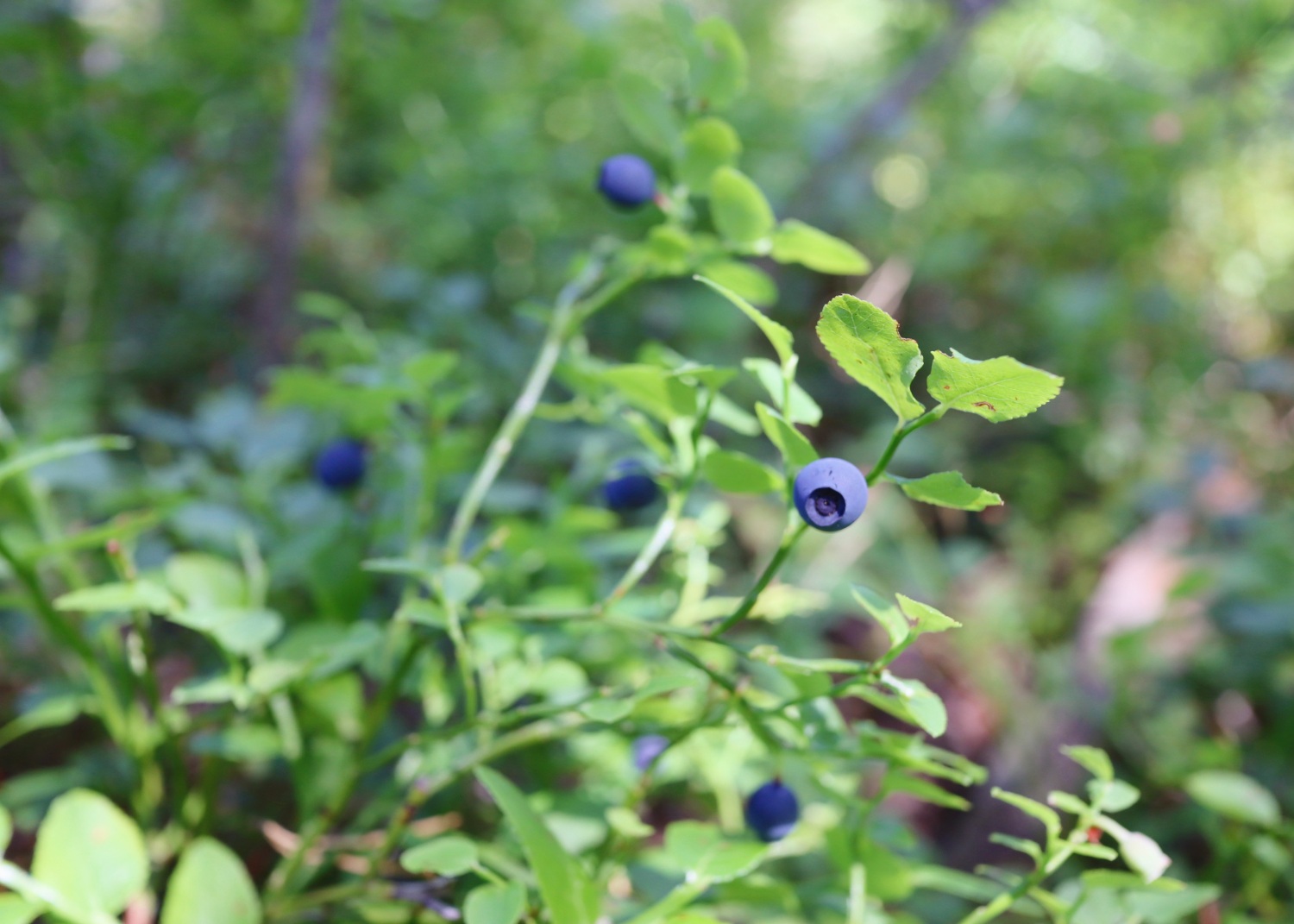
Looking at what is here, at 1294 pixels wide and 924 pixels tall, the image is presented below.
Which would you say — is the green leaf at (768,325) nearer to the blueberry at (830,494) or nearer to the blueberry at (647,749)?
the blueberry at (830,494)

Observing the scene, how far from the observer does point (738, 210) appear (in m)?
0.82

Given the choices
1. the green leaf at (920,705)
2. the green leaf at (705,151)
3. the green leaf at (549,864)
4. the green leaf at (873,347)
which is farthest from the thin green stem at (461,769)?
the green leaf at (705,151)

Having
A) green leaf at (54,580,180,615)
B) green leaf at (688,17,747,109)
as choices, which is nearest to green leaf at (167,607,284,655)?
green leaf at (54,580,180,615)

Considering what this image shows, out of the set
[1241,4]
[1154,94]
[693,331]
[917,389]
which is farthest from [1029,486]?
[1241,4]

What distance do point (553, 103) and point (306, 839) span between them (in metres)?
2.33

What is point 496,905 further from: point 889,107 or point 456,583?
point 889,107

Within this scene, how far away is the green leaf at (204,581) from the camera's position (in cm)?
88

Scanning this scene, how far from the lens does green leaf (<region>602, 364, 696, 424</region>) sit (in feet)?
2.38

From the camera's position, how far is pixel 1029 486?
97.3 inches

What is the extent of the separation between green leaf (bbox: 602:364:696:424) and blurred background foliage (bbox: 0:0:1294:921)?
31 cm

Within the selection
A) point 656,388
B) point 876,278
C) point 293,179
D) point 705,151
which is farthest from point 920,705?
point 876,278

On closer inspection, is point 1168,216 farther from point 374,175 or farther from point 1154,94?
point 374,175

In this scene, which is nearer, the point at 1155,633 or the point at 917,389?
the point at 1155,633

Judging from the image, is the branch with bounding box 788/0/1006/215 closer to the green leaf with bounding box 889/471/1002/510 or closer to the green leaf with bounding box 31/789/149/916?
the green leaf with bounding box 889/471/1002/510
